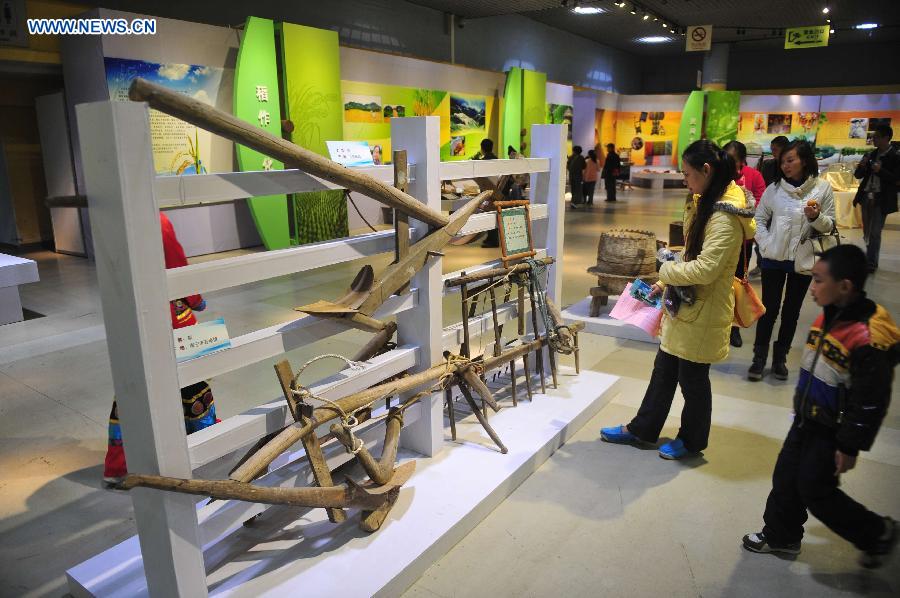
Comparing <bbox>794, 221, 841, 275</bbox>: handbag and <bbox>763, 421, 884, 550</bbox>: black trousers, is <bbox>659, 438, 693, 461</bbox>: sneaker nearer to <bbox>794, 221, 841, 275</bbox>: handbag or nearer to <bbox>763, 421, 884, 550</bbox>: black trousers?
<bbox>763, 421, 884, 550</bbox>: black trousers

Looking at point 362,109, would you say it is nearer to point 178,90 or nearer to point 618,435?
point 178,90

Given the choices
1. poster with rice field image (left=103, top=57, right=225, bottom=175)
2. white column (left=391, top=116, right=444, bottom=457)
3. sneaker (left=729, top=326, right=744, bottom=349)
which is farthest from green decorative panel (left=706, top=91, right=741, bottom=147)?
white column (left=391, top=116, right=444, bottom=457)

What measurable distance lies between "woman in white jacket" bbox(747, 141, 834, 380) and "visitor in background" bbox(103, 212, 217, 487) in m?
3.54

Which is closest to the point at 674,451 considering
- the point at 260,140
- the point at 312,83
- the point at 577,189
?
the point at 260,140

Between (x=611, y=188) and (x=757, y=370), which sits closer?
(x=757, y=370)

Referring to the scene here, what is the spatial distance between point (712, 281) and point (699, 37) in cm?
1660

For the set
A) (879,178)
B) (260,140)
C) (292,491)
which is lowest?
(292,491)

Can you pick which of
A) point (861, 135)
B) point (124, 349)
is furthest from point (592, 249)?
point (861, 135)

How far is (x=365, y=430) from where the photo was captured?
2850mm

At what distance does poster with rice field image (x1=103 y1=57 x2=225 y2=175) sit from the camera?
8.02 m

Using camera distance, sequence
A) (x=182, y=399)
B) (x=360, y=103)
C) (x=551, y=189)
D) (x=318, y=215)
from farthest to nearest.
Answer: (x=360, y=103), (x=318, y=215), (x=551, y=189), (x=182, y=399)

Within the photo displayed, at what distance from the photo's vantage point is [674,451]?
11.0 ft

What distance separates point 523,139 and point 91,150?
47.9 feet

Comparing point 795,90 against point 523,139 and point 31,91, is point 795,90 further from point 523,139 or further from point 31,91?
point 31,91
